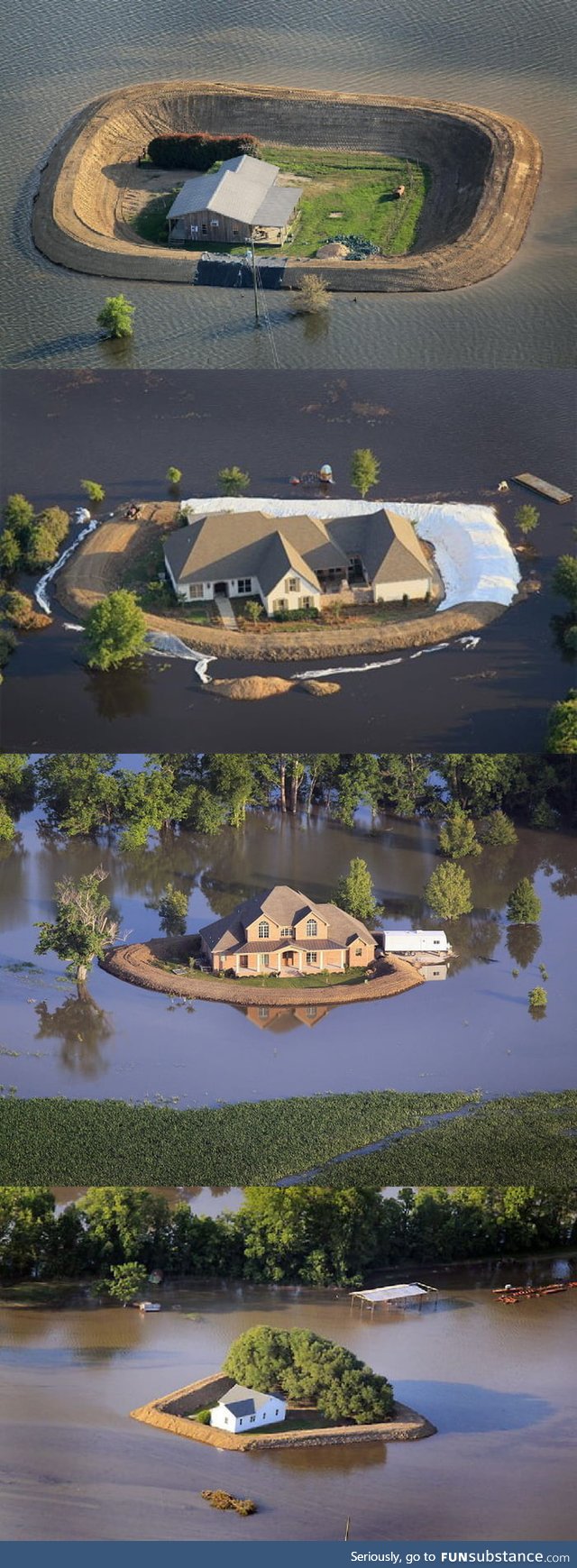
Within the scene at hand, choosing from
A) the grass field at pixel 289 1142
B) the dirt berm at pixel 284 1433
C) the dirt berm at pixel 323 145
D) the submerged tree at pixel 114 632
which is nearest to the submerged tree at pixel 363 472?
the dirt berm at pixel 323 145

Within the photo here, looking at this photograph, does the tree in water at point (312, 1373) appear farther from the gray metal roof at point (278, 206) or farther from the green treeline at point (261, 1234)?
the gray metal roof at point (278, 206)

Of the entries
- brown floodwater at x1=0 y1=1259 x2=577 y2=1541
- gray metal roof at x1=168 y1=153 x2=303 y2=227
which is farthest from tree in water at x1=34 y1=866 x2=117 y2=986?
gray metal roof at x1=168 y1=153 x2=303 y2=227

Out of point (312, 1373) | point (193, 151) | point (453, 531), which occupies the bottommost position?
point (312, 1373)

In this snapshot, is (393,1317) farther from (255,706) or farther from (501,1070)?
(255,706)

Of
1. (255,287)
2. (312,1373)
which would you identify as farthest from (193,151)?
(312,1373)

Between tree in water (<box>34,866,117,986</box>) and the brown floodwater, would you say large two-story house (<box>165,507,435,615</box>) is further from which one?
the brown floodwater

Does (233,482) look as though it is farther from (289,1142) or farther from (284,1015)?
(289,1142)
